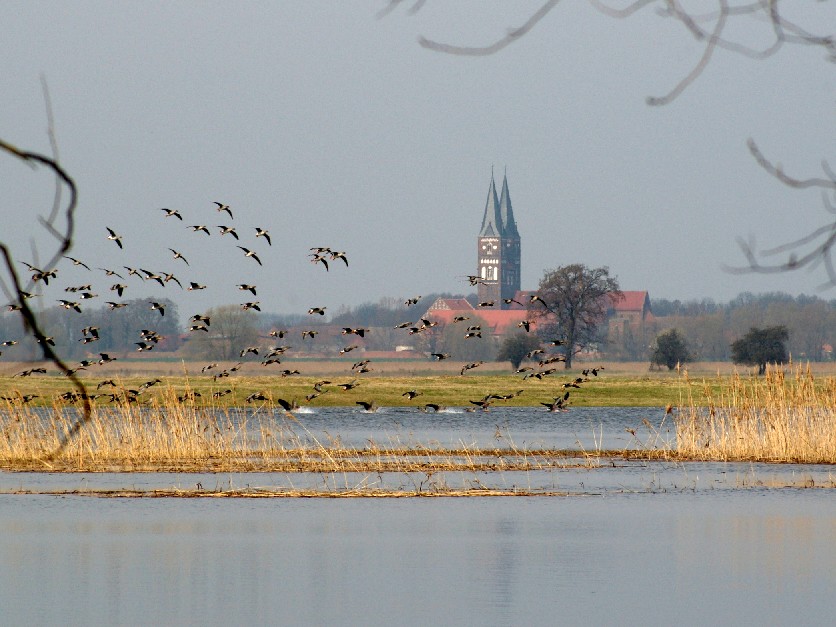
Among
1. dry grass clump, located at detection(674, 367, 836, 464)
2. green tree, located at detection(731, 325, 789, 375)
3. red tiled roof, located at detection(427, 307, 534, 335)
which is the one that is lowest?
dry grass clump, located at detection(674, 367, 836, 464)

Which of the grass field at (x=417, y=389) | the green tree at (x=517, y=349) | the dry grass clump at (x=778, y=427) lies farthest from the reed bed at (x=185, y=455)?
the green tree at (x=517, y=349)

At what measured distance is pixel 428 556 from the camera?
16906 millimetres

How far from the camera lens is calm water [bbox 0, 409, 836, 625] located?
13141mm

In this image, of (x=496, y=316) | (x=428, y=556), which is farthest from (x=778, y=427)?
(x=496, y=316)

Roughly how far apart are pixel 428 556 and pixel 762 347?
75.6 metres

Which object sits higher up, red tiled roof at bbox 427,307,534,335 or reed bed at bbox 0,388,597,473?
Answer: red tiled roof at bbox 427,307,534,335

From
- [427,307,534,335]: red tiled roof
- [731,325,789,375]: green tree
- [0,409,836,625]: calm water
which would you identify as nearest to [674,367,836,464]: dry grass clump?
[0,409,836,625]: calm water

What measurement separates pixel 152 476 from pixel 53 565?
11073 mm

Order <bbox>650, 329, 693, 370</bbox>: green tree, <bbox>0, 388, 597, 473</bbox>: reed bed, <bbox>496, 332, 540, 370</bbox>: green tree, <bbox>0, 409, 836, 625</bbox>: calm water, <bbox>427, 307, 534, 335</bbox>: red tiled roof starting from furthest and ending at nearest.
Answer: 1. <bbox>427, 307, 534, 335</bbox>: red tiled roof
2. <bbox>496, 332, 540, 370</bbox>: green tree
3. <bbox>650, 329, 693, 370</bbox>: green tree
4. <bbox>0, 388, 597, 473</bbox>: reed bed
5. <bbox>0, 409, 836, 625</bbox>: calm water

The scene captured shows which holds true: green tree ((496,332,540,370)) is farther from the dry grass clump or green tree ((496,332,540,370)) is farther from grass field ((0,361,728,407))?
the dry grass clump

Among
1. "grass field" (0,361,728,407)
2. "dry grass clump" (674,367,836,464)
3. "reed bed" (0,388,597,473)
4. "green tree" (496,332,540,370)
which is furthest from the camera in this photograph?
"green tree" (496,332,540,370)

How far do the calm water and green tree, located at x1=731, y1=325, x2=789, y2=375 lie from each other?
6368 cm

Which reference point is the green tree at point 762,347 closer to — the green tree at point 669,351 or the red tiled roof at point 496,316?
the green tree at point 669,351

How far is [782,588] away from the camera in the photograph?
1459 cm
